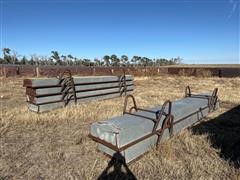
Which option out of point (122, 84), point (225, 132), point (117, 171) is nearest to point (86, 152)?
point (117, 171)

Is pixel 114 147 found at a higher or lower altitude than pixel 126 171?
higher

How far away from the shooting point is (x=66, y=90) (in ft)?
21.9

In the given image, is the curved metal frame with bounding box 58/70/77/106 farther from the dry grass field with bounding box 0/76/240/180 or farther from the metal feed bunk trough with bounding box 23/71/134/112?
the dry grass field with bounding box 0/76/240/180

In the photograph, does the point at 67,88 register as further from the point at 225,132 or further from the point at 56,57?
the point at 56,57

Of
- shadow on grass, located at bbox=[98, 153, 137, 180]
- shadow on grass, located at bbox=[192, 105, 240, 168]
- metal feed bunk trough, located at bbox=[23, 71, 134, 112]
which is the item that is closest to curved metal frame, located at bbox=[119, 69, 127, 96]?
metal feed bunk trough, located at bbox=[23, 71, 134, 112]

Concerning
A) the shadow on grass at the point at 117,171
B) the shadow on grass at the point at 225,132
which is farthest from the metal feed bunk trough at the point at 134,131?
the shadow on grass at the point at 225,132

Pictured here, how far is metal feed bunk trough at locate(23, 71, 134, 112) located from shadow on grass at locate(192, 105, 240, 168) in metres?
3.70

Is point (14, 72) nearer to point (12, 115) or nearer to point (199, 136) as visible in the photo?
point (12, 115)

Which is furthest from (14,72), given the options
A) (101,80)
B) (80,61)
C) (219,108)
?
(80,61)

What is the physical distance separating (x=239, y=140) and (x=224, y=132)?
1.39 ft

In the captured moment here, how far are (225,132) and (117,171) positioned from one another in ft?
8.35

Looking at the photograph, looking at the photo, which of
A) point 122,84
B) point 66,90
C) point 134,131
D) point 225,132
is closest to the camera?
point 134,131

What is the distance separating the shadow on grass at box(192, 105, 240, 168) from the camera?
3420 mm

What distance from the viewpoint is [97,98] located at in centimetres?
775
